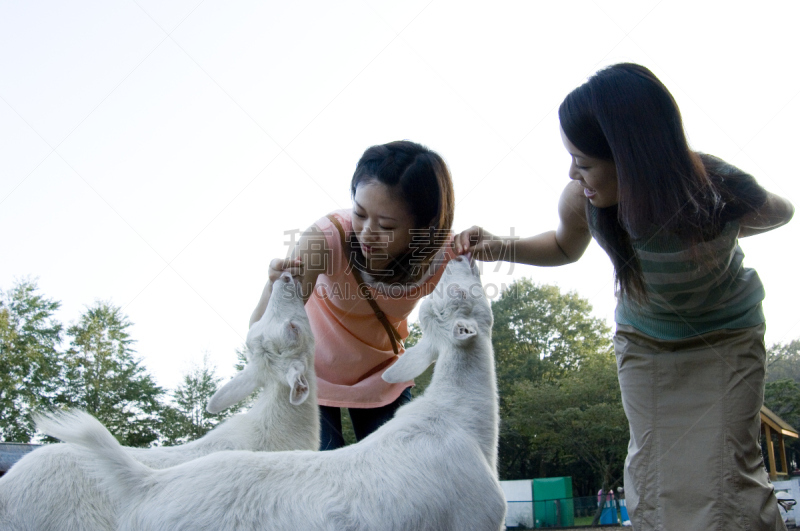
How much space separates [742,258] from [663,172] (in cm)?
88

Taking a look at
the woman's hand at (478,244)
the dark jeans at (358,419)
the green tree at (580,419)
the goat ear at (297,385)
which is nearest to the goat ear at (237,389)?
the goat ear at (297,385)

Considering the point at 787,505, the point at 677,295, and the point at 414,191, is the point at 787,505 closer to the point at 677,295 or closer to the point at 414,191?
the point at 677,295

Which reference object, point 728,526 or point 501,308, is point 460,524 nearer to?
point 728,526

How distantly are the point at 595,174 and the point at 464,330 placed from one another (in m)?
1.24

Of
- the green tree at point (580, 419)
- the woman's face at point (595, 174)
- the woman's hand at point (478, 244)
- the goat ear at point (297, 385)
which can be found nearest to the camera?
the woman's face at point (595, 174)

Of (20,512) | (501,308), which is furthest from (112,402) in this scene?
(20,512)

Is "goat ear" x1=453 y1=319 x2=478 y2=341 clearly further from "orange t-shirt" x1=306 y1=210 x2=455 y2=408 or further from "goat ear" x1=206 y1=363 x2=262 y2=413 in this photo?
"goat ear" x1=206 y1=363 x2=262 y2=413

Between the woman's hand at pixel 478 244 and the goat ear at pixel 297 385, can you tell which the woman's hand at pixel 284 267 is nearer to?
the goat ear at pixel 297 385

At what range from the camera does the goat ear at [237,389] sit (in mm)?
4398

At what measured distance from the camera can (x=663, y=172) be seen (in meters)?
3.43

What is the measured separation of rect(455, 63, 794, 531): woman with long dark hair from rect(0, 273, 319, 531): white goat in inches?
86.3

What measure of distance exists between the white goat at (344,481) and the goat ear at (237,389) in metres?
1.35

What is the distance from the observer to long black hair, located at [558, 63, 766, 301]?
11.2ft

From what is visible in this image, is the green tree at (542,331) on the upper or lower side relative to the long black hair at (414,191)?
upper
